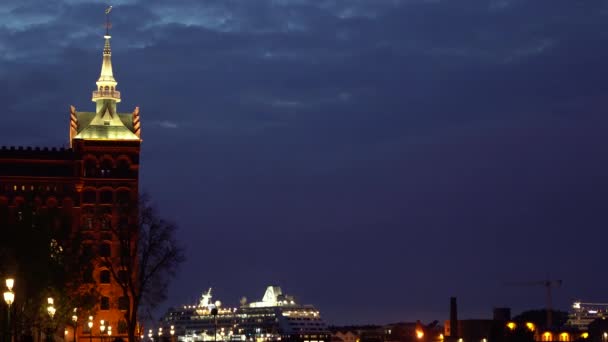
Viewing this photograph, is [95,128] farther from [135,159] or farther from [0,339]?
[0,339]

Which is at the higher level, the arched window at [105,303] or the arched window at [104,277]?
the arched window at [104,277]

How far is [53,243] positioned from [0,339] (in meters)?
29.8

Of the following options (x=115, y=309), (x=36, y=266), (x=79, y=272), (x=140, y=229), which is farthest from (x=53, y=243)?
(x=115, y=309)

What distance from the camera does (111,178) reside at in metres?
174

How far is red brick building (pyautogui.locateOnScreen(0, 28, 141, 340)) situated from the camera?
6708 inches

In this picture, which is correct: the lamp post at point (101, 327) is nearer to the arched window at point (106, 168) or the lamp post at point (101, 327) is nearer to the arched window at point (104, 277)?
the arched window at point (104, 277)

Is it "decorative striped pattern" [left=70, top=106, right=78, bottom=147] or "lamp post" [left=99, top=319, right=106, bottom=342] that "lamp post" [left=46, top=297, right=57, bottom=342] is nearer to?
"lamp post" [left=99, top=319, right=106, bottom=342]

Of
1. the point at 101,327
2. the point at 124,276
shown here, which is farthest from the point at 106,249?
the point at 124,276

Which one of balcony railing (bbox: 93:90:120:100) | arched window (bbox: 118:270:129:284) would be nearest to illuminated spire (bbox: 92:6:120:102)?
balcony railing (bbox: 93:90:120:100)

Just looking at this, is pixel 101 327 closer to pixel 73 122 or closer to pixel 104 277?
pixel 104 277

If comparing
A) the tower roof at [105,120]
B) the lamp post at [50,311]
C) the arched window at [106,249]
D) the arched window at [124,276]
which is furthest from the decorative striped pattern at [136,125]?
the lamp post at [50,311]

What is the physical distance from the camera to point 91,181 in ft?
570

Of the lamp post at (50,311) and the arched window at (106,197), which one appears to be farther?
the arched window at (106,197)

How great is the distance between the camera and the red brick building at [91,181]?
170375mm
